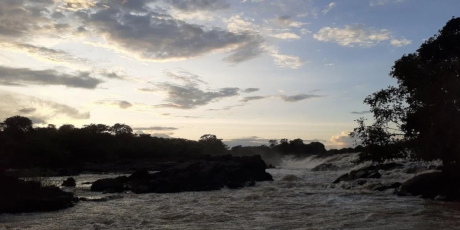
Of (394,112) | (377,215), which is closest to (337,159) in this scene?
(394,112)

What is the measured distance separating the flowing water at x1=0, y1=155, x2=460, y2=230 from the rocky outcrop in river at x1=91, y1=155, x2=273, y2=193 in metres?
3.79

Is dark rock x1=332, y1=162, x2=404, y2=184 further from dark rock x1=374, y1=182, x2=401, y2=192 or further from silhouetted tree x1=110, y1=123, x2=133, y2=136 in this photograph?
silhouetted tree x1=110, y1=123, x2=133, y2=136

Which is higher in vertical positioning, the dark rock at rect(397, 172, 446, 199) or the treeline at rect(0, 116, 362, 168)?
the treeline at rect(0, 116, 362, 168)

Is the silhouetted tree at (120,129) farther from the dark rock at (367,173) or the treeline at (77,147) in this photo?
the dark rock at (367,173)

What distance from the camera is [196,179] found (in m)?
40.0

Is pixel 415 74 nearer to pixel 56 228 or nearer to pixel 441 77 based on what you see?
pixel 441 77

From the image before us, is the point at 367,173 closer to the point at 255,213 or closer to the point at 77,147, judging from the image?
the point at 255,213

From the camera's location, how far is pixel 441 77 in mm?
27859

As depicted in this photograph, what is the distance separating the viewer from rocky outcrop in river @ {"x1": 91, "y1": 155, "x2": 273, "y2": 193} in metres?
35.9

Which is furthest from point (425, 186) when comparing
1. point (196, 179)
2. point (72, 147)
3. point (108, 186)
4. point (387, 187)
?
point (72, 147)

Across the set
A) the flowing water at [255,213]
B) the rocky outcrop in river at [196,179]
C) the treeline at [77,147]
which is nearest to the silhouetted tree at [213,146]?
the treeline at [77,147]

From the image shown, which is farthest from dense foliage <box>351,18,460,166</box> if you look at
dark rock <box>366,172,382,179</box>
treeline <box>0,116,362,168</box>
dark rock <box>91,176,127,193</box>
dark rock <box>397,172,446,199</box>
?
treeline <box>0,116,362,168</box>

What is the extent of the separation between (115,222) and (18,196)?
775 centimetres

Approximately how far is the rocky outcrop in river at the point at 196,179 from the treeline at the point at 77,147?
133ft
